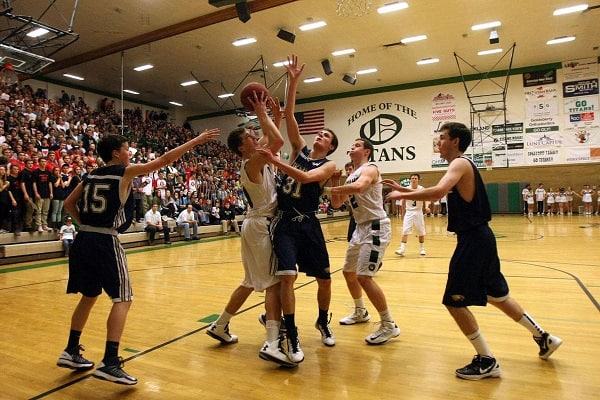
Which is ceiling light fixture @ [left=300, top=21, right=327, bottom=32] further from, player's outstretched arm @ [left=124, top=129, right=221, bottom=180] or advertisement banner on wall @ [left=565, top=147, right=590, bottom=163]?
advertisement banner on wall @ [left=565, top=147, right=590, bottom=163]

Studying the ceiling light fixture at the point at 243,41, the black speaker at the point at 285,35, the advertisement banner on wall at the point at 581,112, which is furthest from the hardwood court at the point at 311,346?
the advertisement banner on wall at the point at 581,112

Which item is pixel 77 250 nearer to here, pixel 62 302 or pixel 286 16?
pixel 62 302

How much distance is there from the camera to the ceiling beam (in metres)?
13.1

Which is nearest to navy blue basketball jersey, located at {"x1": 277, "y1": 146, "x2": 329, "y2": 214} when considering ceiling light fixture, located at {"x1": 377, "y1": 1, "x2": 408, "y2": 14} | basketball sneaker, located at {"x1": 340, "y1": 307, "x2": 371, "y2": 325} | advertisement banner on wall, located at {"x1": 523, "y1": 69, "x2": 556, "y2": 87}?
basketball sneaker, located at {"x1": 340, "y1": 307, "x2": 371, "y2": 325}

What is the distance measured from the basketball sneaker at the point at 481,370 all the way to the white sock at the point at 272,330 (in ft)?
A: 4.45

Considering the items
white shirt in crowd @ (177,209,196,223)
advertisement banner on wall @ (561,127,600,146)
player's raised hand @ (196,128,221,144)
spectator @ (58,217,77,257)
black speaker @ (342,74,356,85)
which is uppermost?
black speaker @ (342,74,356,85)

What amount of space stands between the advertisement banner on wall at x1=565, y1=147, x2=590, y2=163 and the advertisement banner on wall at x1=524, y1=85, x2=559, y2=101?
2.75 meters

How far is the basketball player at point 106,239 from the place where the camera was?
3.03m

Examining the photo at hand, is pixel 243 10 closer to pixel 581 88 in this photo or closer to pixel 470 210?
pixel 470 210

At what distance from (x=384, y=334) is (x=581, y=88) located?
21895 millimetres

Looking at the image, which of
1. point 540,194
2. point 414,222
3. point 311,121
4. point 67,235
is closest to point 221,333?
point 414,222

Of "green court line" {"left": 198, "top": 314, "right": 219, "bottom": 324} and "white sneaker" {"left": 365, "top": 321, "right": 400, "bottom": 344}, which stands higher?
"white sneaker" {"left": 365, "top": 321, "right": 400, "bottom": 344}

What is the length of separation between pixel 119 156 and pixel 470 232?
2.71 m

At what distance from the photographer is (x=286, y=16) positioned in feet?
47.3
